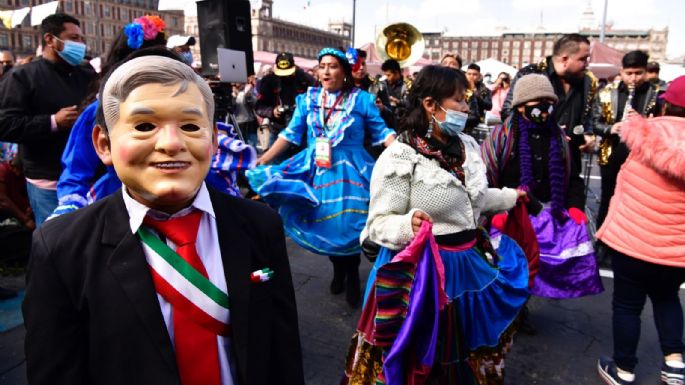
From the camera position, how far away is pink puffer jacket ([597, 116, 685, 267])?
259 cm

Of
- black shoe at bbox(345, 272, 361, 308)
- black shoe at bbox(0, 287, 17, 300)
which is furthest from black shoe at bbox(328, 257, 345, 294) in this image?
black shoe at bbox(0, 287, 17, 300)

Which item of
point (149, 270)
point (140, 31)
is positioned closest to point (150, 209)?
point (149, 270)

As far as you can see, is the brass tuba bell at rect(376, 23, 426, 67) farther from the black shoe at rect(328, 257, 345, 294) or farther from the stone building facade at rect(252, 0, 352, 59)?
the stone building facade at rect(252, 0, 352, 59)

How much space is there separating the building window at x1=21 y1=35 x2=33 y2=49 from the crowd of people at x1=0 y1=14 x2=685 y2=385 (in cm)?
7879

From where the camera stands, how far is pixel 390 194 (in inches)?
91.8

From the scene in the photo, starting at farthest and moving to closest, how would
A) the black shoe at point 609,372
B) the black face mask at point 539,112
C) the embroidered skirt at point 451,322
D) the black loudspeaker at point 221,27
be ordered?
the black loudspeaker at point 221,27
the black face mask at point 539,112
the black shoe at point 609,372
the embroidered skirt at point 451,322

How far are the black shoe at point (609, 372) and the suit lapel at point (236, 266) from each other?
2630mm

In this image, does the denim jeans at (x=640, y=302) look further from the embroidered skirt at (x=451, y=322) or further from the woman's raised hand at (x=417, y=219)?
the woman's raised hand at (x=417, y=219)

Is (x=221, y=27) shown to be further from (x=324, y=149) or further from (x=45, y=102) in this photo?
(x=45, y=102)

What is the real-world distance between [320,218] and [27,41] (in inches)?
3231

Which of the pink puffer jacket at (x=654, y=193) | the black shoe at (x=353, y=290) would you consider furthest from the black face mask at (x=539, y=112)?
the black shoe at (x=353, y=290)

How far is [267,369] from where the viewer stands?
1.36 m

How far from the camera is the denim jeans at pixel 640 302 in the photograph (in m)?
2.78

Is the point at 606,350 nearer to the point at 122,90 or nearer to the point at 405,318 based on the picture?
the point at 405,318
